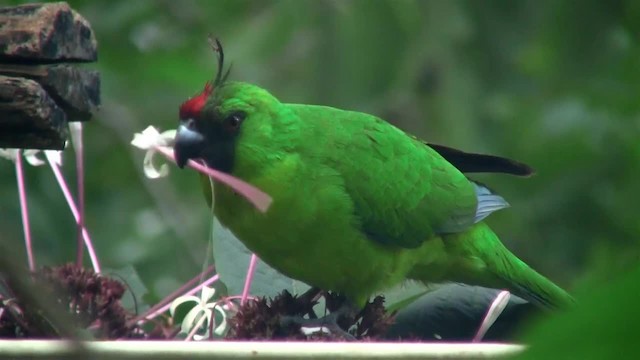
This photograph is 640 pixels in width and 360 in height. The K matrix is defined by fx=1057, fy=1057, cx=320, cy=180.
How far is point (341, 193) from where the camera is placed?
3141mm

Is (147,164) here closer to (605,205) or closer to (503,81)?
(503,81)

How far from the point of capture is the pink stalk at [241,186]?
2723 millimetres

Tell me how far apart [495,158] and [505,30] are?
197cm

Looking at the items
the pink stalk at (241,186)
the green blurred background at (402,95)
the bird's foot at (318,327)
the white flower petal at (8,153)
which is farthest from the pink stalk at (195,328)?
the green blurred background at (402,95)

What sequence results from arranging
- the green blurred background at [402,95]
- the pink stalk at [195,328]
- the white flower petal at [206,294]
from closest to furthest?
the pink stalk at [195,328] → the white flower petal at [206,294] → the green blurred background at [402,95]

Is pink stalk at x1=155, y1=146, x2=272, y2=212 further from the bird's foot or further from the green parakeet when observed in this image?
the bird's foot

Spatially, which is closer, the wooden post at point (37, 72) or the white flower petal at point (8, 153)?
the wooden post at point (37, 72)

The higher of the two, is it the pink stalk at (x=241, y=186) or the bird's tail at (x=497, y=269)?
the pink stalk at (x=241, y=186)

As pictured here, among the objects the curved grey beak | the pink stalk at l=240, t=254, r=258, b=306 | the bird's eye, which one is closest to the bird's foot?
the pink stalk at l=240, t=254, r=258, b=306

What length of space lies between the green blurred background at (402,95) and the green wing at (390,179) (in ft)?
3.11

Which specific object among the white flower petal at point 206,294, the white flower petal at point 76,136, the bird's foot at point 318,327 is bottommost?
the white flower petal at point 206,294

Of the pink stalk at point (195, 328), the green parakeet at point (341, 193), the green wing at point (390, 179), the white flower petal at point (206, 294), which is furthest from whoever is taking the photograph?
the green wing at point (390, 179)

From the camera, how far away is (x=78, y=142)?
296 centimetres

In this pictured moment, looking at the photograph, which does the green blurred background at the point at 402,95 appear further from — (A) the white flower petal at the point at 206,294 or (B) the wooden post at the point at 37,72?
(B) the wooden post at the point at 37,72
